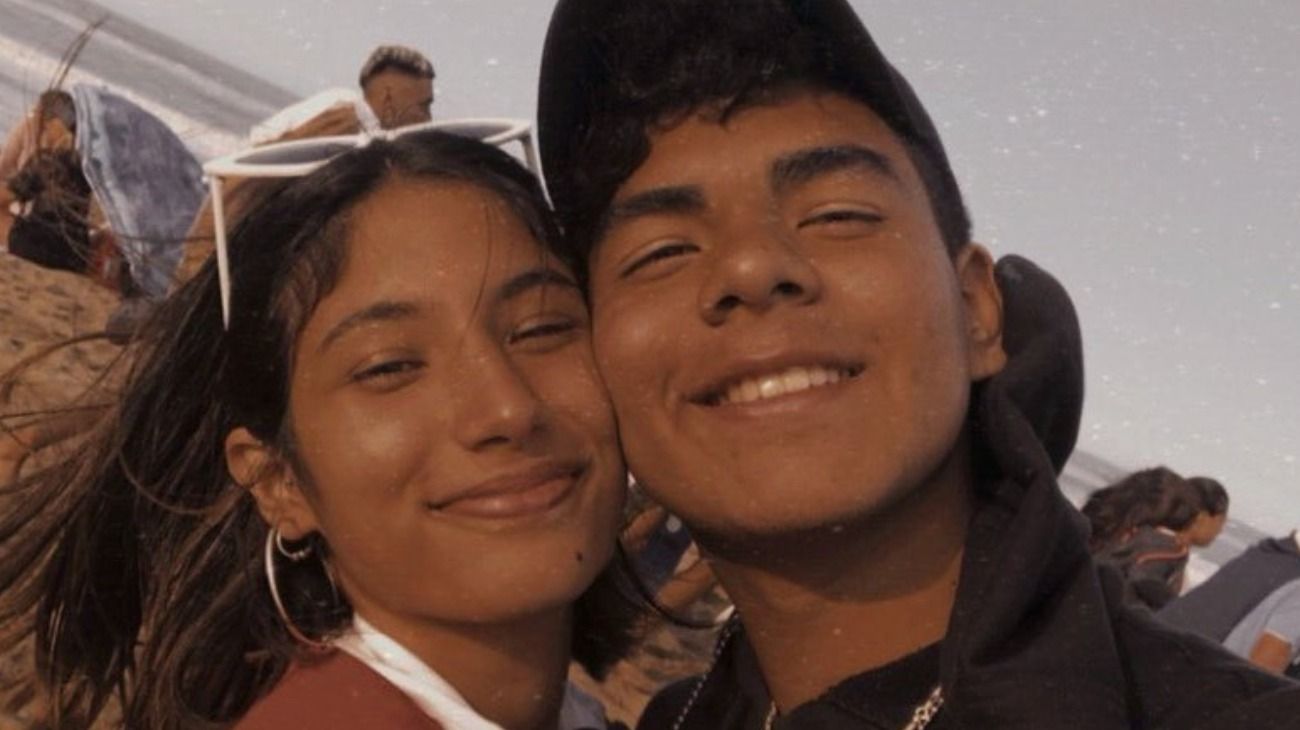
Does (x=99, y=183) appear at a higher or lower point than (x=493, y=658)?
lower

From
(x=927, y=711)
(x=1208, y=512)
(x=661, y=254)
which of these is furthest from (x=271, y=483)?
(x=1208, y=512)

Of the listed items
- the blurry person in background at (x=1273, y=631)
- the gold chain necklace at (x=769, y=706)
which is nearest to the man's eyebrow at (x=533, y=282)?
the gold chain necklace at (x=769, y=706)

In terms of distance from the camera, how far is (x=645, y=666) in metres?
6.74

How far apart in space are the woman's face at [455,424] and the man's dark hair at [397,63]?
3.53 m

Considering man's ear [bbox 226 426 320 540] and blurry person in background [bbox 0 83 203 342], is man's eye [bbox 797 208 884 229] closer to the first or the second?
man's ear [bbox 226 426 320 540]

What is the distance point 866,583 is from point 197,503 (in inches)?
51.1

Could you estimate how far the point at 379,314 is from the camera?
2391 millimetres

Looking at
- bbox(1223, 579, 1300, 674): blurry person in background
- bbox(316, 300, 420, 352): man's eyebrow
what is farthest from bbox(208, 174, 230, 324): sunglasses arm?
bbox(1223, 579, 1300, 674): blurry person in background

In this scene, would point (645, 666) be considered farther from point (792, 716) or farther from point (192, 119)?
point (192, 119)

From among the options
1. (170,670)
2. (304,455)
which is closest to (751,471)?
(304,455)

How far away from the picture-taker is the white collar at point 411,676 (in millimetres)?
2381

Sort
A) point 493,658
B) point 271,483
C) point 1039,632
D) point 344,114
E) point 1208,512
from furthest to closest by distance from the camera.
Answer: point 1208,512 → point 344,114 → point 271,483 → point 493,658 → point 1039,632

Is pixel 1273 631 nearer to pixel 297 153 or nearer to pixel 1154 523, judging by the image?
pixel 1154 523

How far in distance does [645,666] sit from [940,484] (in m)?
4.57
